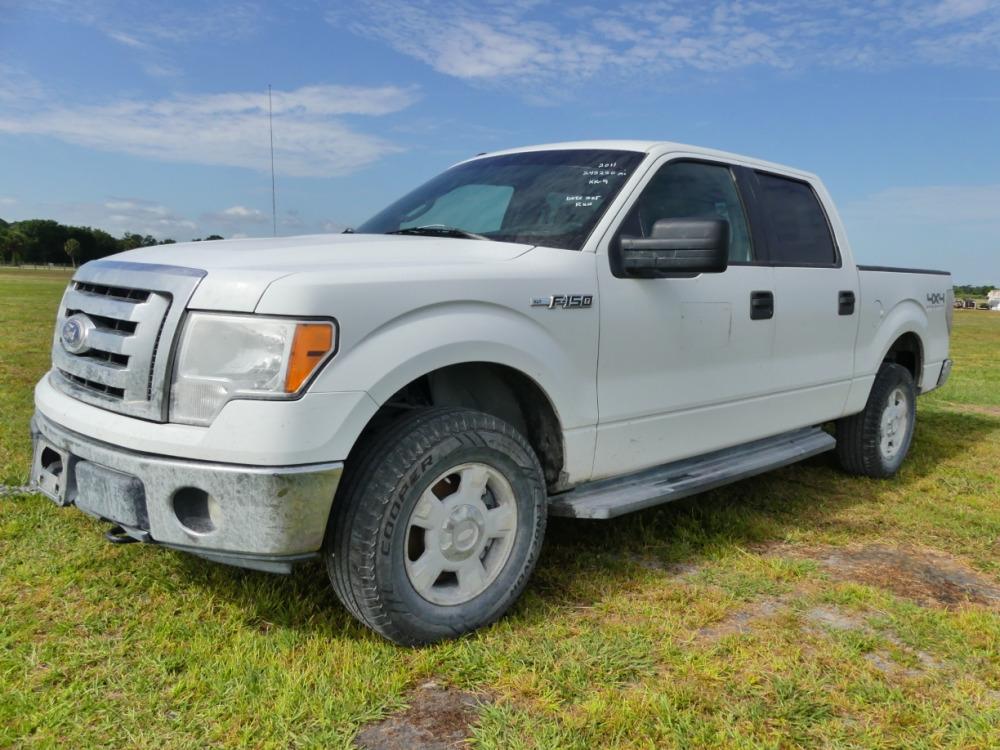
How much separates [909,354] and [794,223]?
192 cm

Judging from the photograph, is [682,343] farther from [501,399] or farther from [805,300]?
[805,300]

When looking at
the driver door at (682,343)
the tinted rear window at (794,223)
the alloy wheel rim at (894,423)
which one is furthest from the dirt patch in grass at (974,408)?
the driver door at (682,343)

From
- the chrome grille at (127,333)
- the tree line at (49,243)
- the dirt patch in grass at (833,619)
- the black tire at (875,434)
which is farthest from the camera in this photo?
the tree line at (49,243)

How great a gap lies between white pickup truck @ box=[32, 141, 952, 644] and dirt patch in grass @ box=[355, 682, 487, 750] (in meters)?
0.26

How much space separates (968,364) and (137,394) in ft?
47.0

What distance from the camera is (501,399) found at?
10.5 feet

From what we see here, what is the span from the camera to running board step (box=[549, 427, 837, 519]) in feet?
10.2

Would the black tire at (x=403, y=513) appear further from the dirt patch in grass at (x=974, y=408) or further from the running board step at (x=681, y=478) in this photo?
the dirt patch in grass at (x=974, y=408)

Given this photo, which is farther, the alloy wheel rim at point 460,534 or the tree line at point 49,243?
the tree line at point 49,243

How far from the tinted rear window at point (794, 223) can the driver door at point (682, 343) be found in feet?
0.85

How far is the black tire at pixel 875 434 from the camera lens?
16.8 ft

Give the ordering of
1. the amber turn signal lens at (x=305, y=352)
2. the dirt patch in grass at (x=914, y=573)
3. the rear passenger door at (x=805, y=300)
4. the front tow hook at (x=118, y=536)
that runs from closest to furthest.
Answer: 1. the amber turn signal lens at (x=305, y=352)
2. the front tow hook at (x=118, y=536)
3. the dirt patch in grass at (x=914, y=573)
4. the rear passenger door at (x=805, y=300)

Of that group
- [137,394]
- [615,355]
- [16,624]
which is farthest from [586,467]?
[16,624]

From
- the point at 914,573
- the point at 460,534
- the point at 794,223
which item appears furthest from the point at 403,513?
the point at 794,223
